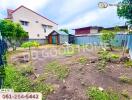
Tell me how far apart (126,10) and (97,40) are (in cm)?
1667

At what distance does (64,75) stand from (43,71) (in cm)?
187

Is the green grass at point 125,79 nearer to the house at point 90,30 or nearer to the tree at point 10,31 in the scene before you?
the tree at point 10,31

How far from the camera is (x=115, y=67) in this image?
1263cm

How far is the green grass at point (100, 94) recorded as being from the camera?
8672 mm

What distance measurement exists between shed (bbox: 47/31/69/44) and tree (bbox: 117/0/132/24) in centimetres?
2232

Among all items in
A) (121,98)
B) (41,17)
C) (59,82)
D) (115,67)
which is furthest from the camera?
(41,17)

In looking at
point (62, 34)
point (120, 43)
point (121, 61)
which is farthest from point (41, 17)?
point (121, 61)

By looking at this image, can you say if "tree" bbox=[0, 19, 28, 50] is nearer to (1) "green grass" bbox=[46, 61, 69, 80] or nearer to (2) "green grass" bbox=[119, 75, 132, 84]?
(1) "green grass" bbox=[46, 61, 69, 80]

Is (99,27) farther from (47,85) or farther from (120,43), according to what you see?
(47,85)

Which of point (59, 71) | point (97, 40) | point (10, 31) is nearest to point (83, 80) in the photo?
point (59, 71)

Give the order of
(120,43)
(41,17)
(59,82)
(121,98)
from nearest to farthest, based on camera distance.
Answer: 1. (121,98)
2. (59,82)
3. (120,43)
4. (41,17)

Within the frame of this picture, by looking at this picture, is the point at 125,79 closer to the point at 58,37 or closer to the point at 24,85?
the point at 24,85

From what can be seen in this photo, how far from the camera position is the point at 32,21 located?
122 feet

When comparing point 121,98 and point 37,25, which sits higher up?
point 37,25
